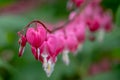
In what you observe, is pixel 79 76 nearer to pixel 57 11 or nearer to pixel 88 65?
pixel 88 65

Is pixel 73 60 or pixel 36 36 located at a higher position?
pixel 36 36

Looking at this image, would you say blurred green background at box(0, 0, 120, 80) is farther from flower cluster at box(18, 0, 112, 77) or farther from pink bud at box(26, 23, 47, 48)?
pink bud at box(26, 23, 47, 48)

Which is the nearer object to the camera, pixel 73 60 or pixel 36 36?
pixel 36 36

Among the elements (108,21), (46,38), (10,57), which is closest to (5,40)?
(10,57)

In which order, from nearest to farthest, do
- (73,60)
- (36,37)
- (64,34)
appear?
(36,37), (64,34), (73,60)

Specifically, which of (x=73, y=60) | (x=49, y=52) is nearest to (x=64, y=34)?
(x=49, y=52)

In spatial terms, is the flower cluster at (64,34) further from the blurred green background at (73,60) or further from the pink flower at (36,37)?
the blurred green background at (73,60)

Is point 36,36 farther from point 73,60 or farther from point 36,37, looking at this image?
point 73,60

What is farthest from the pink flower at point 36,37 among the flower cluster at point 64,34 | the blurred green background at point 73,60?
the blurred green background at point 73,60
